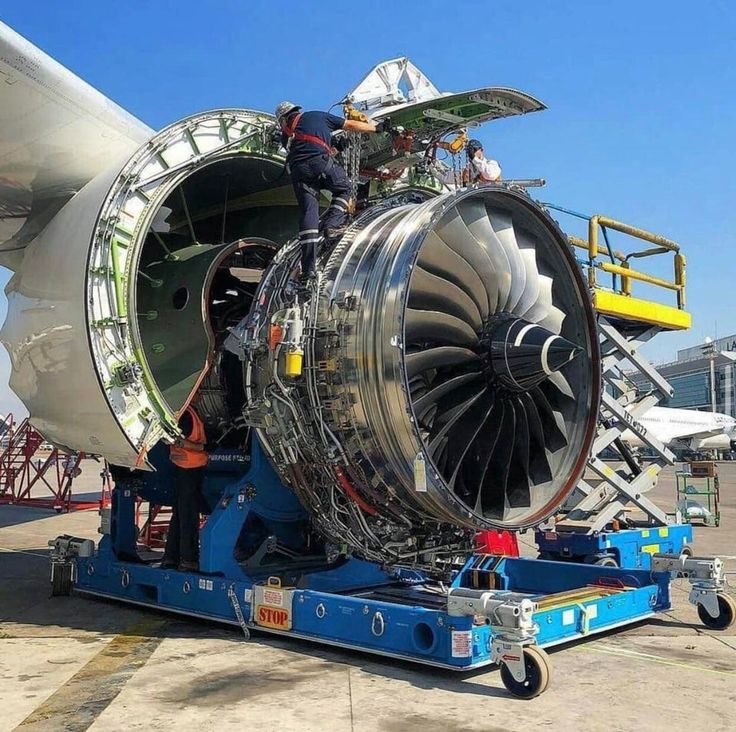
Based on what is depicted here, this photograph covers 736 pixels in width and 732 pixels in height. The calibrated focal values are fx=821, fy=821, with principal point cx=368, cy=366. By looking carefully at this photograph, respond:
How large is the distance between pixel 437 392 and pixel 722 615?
8.72 ft

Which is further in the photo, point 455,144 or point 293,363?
point 455,144

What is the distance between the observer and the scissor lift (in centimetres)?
791

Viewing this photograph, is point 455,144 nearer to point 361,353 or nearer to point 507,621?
point 361,353

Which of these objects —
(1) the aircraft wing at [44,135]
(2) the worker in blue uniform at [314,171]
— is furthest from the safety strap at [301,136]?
(1) the aircraft wing at [44,135]

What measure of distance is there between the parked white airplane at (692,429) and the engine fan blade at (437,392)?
3543cm

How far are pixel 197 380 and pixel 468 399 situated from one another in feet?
6.71

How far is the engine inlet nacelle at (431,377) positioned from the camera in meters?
5.12

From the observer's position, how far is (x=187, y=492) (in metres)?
6.38

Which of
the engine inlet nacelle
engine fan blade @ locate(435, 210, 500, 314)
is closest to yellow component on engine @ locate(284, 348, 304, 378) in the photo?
the engine inlet nacelle

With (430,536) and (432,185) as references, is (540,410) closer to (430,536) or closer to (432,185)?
(430,536)

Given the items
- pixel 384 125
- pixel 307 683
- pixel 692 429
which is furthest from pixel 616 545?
pixel 692 429

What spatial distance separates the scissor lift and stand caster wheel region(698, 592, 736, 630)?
66.2 inches

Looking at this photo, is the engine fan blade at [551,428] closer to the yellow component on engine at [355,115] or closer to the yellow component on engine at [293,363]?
the yellow component on engine at [293,363]

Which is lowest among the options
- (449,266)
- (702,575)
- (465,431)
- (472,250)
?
(702,575)
